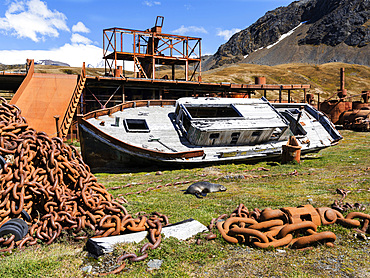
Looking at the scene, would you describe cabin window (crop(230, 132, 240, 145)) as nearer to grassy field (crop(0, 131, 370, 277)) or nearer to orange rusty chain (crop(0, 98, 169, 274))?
grassy field (crop(0, 131, 370, 277))

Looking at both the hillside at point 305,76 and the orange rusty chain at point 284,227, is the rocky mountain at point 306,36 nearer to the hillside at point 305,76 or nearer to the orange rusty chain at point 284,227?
the hillside at point 305,76

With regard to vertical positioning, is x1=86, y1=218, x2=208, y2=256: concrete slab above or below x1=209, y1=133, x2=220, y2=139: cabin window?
below

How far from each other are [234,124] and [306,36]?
163m

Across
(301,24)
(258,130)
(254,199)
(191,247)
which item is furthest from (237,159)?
(301,24)

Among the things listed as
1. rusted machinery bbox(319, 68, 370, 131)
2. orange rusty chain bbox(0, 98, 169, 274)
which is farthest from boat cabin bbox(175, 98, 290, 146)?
rusted machinery bbox(319, 68, 370, 131)

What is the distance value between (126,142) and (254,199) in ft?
22.8

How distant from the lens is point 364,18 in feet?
460

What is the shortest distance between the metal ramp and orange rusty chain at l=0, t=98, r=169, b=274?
9.86 m

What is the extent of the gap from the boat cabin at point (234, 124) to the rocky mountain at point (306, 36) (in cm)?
12870

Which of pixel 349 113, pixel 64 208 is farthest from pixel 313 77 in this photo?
pixel 64 208

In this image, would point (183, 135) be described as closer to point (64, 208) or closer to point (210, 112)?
point (210, 112)

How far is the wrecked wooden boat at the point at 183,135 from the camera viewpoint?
12336 millimetres

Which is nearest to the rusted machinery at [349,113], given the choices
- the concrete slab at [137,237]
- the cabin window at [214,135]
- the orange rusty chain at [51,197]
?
the cabin window at [214,135]

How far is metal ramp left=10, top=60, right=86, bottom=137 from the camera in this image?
16.7 metres
